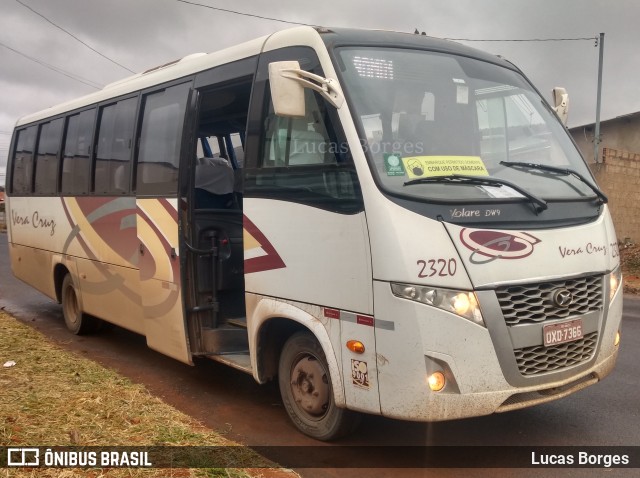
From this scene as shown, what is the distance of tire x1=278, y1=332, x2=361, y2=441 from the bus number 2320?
43.2 inches

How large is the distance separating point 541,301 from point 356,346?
1211 millimetres

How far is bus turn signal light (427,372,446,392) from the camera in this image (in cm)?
383

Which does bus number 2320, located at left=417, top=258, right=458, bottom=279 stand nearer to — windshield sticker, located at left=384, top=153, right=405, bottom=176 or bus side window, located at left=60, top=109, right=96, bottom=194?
windshield sticker, located at left=384, top=153, right=405, bottom=176

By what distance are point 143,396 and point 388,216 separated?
9.06ft

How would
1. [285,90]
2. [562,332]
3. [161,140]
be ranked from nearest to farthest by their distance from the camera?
[562,332] < [285,90] < [161,140]

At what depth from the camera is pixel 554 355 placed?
162 inches

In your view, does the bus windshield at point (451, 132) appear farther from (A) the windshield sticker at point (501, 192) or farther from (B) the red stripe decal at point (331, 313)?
(B) the red stripe decal at point (331, 313)

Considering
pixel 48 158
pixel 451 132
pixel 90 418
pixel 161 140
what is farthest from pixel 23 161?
pixel 451 132

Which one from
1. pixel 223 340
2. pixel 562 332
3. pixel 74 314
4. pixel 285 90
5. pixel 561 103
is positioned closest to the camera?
pixel 562 332

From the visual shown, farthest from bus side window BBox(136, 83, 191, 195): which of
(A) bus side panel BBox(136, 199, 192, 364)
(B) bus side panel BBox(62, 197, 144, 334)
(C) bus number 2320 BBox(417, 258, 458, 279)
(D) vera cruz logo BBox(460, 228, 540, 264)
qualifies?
(D) vera cruz logo BBox(460, 228, 540, 264)

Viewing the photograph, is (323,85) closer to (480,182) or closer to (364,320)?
(480,182)

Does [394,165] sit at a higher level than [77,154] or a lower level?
lower

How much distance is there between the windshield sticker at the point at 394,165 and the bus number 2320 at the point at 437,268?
0.63 metres

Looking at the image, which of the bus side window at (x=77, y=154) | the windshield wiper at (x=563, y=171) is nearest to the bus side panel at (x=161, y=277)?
the bus side window at (x=77, y=154)
